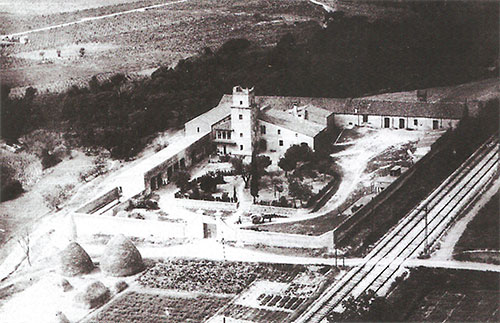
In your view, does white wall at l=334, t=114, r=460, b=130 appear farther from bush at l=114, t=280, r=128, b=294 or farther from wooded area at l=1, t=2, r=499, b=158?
bush at l=114, t=280, r=128, b=294

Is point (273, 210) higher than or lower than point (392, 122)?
lower

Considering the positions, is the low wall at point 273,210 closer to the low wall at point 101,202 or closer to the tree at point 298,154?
the tree at point 298,154

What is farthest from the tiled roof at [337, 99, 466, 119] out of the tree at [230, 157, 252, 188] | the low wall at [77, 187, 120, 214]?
the low wall at [77, 187, 120, 214]

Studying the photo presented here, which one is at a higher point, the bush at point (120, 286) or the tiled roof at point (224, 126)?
the tiled roof at point (224, 126)

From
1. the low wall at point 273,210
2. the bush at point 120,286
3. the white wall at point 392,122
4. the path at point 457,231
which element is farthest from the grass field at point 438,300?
the white wall at point 392,122

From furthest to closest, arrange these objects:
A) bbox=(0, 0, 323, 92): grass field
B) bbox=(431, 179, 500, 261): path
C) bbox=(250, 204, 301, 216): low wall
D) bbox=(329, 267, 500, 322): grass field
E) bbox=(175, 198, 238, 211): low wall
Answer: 1. bbox=(0, 0, 323, 92): grass field
2. bbox=(175, 198, 238, 211): low wall
3. bbox=(250, 204, 301, 216): low wall
4. bbox=(431, 179, 500, 261): path
5. bbox=(329, 267, 500, 322): grass field

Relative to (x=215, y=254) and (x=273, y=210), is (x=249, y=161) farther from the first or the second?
(x=215, y=254)

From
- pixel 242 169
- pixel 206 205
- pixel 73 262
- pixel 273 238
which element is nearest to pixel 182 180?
pixel 206 205
